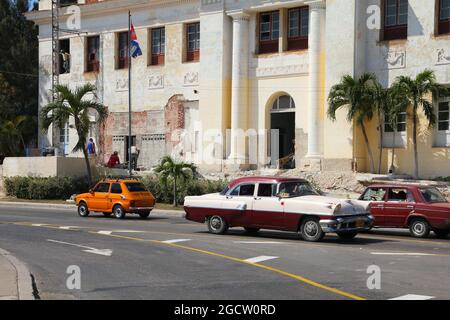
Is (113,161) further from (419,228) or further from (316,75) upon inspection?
(419,228)

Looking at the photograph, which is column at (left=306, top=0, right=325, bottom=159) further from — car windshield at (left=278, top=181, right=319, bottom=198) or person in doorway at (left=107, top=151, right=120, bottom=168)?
car windshield at (left=278, top=181, right=319, bottom=198)

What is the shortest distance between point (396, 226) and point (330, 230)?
3.49 meters

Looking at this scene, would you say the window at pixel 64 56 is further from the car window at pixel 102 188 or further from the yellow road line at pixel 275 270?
the yellow road line at pixel 275 270

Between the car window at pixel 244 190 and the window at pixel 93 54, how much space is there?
30.2 m

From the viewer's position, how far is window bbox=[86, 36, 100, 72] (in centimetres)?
4844

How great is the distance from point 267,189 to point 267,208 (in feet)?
1.94

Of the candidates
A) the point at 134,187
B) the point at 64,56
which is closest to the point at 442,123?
the point at 134,187

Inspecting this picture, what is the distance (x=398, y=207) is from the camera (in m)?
20.4

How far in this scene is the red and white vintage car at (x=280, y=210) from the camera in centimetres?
1805

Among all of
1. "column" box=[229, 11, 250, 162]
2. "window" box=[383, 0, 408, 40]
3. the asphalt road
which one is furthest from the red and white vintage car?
"column" box=[229, 11, 250, 162]

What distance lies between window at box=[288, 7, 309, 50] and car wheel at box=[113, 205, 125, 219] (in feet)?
52.4

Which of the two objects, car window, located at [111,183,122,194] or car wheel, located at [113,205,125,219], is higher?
car window, located at [111,183,122,194]
